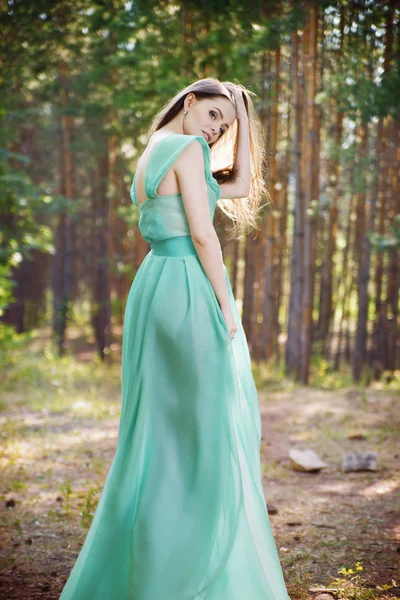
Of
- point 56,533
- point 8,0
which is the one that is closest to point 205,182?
point 56,533

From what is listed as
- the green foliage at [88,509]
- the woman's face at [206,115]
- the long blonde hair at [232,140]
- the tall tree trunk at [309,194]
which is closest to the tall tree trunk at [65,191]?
the tall tree trunk at [309,194]

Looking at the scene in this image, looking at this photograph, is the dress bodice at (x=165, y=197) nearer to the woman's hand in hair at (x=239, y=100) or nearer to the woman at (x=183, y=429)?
the woman at (x=183, y=429)

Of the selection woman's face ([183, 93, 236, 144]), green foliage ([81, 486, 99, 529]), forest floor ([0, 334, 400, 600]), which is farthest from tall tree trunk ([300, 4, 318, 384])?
woman's face ([183, 93, 236, 144])

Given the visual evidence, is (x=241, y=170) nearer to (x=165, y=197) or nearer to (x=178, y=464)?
(x=165, y=197)

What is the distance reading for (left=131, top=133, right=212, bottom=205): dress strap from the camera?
Answer: 2.59 metres

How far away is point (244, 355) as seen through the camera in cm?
297

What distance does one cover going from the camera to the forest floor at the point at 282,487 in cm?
340

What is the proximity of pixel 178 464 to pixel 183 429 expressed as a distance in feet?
0.55

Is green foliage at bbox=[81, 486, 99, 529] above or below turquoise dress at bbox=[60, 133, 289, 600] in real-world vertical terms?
below

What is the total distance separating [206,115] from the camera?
2.76 meters

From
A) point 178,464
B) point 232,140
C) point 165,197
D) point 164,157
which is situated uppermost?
point 232,140

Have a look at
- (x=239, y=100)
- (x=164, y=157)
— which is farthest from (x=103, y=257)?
(x=164, y=157)

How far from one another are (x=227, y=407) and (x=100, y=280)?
16.1 metres

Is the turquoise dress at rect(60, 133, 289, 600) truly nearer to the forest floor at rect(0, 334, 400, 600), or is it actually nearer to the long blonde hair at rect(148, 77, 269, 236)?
the long blonde hair at rect(148, 77, 269, 236)
